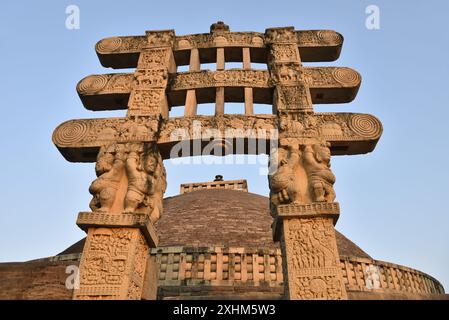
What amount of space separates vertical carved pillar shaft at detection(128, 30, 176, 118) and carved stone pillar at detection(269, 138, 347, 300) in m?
2.79

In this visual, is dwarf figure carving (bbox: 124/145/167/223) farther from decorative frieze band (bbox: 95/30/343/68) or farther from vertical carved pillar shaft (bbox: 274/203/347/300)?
decorative frieze band (bbox: 95/30/343/68)

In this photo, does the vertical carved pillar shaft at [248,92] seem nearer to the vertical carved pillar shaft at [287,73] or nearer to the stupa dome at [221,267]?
the vertical carved pillar shaft at [287,73]

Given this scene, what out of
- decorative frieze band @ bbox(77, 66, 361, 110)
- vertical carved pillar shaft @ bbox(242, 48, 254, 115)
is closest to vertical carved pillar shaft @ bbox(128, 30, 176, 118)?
decorative frieze band @ bbox(77, 66, 361, 110)

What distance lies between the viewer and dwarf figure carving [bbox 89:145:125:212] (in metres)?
5.79

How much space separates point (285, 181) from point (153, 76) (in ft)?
12.7

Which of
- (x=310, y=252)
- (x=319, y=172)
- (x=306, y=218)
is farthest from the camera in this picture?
(x=319, y=172)

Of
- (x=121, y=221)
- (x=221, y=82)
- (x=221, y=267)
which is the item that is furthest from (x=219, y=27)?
(x=221, y=267)

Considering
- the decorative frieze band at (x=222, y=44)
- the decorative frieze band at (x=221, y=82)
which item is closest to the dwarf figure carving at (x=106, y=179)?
the decorative frieze band at (x=221, y=82)

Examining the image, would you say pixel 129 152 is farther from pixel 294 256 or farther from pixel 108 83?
pixel 294 256

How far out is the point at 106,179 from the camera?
5.98m

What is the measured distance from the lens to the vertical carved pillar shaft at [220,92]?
7.05 metres

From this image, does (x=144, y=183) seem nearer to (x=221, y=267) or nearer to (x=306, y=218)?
(x=306, y=218)

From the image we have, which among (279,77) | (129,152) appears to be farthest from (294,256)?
(279,77)
